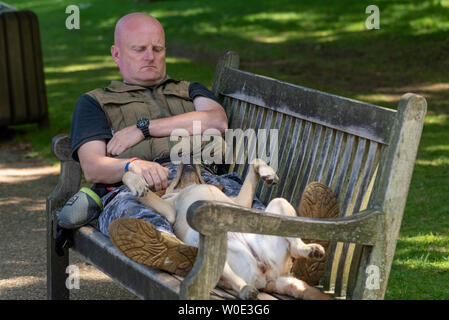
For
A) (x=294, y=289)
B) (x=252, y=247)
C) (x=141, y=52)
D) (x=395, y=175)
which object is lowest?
(x=294, y=289)

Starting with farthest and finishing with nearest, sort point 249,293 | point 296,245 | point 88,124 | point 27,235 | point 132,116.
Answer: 1. point 27,235
2. point 132,116
3. point 88,124
4. point 296,245
5. point 249,293

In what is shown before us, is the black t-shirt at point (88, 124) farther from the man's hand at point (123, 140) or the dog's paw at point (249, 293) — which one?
the dog's paw at point (249, 293)

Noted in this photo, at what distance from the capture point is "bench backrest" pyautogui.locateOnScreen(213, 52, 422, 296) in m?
3.28

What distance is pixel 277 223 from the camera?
9.74ft

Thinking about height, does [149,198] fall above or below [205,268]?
above

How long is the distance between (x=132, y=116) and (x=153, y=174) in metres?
0.65

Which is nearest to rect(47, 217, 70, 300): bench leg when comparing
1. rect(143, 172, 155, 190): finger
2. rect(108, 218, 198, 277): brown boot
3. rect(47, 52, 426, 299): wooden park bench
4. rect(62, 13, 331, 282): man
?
rect(47, 52, 426, 299): wooden park bench

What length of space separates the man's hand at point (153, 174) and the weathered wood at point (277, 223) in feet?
2.33

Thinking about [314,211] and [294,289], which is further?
[314,211]

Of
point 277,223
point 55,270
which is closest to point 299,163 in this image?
point 277,223

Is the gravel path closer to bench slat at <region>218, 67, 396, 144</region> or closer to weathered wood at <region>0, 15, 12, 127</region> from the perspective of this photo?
weathered wood at <region>0, 15, 12, 127</region>

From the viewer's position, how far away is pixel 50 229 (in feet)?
13.4

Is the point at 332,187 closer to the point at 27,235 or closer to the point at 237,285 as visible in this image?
the point at 237,285

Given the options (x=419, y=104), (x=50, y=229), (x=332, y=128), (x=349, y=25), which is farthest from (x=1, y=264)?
(x=349, y=25)
